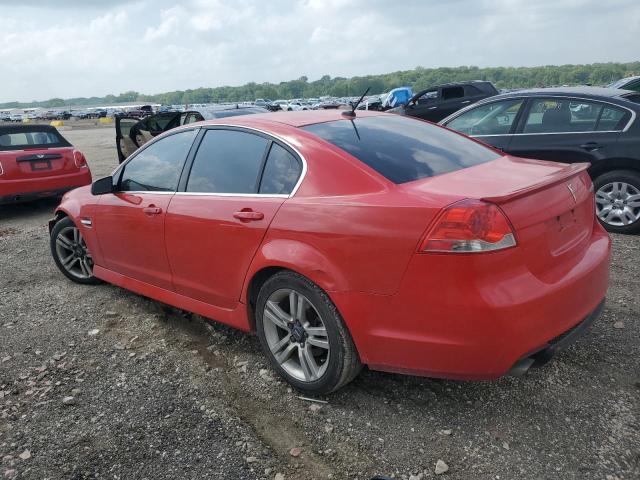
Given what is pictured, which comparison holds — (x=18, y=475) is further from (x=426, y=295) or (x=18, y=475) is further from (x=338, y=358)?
(x=426, y=295)

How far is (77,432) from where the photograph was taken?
2764 millimetres

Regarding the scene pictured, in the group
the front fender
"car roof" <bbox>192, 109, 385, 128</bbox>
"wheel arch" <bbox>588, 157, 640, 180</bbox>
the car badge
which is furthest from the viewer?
"wheel arch" <bbox>588, 157, 640, 180</bbox>

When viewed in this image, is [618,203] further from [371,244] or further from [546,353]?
[371,244]

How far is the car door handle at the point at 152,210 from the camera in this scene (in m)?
3.58

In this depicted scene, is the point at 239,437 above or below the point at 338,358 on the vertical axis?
below

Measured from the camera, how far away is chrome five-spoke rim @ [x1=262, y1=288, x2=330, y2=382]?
111 inches

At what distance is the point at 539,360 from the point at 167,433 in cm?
188

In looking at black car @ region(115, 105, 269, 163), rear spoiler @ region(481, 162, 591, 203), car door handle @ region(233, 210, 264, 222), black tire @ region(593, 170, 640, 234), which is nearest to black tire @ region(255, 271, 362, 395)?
car door handle @ region(233, 210, 264, 222)

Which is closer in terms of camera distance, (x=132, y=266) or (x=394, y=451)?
(x=394, y=451)

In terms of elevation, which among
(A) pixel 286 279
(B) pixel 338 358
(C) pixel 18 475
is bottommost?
(C) pixel 18 475

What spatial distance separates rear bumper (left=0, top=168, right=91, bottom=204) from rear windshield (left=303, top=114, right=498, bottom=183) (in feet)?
21.2

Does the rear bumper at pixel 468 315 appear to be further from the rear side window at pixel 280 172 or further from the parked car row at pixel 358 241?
the rear side window at pixel 280 172

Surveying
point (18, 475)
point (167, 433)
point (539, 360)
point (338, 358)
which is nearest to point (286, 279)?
point (338, 358)

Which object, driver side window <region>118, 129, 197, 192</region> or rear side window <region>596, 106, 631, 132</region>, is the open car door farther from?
rear side window <region>596, 106, 631, 132</region>
